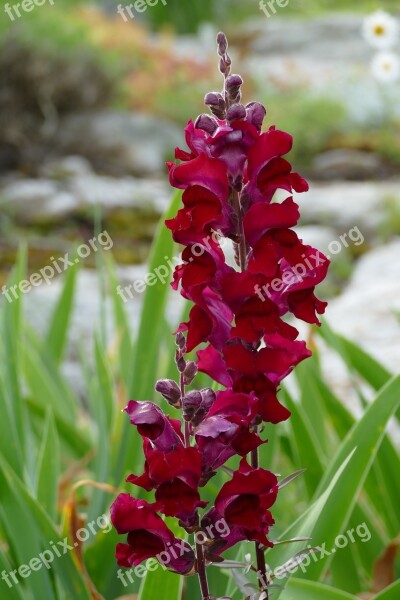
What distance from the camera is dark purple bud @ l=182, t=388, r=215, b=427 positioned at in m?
0.68

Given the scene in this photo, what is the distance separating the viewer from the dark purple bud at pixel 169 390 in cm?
69

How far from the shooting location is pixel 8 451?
1250 millimetres

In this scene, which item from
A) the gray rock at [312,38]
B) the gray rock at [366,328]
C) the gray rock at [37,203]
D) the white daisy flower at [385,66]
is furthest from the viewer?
the gray rock at [312,38]

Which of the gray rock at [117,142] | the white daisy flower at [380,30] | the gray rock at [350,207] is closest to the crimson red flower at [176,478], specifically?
the gray rock at [350,207]

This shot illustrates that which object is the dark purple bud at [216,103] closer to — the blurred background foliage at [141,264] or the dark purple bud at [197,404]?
the dark purple bud at [197,404]

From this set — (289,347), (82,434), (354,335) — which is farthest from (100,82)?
(289,347)

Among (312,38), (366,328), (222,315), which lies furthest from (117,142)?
(222,315)

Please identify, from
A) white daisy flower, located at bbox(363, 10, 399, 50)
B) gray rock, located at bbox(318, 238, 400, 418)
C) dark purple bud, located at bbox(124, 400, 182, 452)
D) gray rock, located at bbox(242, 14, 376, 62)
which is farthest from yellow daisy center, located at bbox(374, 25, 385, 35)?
→ dark purple bud, located at bbox(124, 400, 182, 452)

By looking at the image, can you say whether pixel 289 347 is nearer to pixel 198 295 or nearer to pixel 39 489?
pixel 198 295

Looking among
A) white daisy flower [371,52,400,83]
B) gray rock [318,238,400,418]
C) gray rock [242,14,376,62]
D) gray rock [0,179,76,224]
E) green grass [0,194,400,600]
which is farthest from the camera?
gray rock [242,14,376,62]

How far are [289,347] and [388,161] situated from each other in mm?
A: 5864

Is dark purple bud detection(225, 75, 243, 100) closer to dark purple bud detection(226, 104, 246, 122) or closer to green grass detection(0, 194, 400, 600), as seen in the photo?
dark purple bud detection(226, 104, 246, 122)

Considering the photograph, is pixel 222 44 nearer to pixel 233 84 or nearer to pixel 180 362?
pixel 233 84

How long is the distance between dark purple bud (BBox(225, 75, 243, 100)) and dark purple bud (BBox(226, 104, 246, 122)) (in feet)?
0.05
